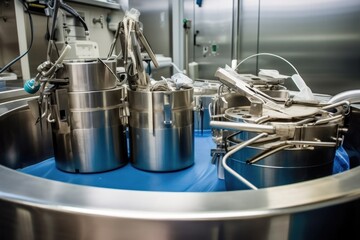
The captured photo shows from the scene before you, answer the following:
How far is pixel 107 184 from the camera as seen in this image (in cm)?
67

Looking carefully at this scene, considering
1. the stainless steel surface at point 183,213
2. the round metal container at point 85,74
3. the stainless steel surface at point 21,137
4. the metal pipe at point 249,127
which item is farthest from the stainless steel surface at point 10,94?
the metal pipe at point 249,127

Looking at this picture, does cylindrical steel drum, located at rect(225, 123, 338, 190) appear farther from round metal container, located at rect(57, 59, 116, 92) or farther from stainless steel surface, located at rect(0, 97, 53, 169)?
stainless steel surface, located at rect(0, 97, 53, 169)

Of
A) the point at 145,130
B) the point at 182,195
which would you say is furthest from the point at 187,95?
the point at 182,195

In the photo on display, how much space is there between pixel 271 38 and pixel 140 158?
193 centimetres

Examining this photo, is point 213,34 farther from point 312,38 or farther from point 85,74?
point 85,74

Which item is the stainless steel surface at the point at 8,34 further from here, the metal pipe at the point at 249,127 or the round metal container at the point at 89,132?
the metal pipe at the point at 249,127

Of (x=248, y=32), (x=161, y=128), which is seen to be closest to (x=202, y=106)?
(x=161, y=128)

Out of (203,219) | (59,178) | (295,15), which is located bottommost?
(59,178)

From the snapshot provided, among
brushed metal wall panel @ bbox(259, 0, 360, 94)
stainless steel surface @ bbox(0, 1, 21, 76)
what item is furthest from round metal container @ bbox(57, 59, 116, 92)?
brushed metal wall panel @ bbox(259, 0, 360, 94)

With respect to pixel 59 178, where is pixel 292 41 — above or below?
above

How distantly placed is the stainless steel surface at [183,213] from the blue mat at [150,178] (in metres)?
0.27

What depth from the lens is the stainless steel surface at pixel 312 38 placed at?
1.85m

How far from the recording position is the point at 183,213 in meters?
0.33

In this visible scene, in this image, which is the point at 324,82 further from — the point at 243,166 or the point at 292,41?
the point at 243,166
